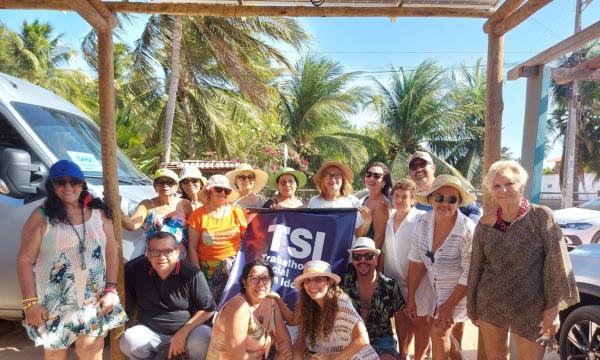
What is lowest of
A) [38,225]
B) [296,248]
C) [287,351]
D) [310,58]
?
[287,351]

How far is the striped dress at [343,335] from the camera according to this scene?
377 cm

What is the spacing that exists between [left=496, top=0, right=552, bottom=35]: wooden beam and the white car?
8.37m

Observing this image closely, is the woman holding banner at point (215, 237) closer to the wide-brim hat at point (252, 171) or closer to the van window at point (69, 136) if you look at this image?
the wide-brim hat at point (252, 171)

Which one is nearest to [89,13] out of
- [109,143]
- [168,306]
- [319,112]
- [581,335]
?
[109,143]

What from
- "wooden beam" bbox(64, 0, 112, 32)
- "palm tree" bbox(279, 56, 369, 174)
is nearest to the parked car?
"wooden beam" bbox(64, 0, 112, 32)

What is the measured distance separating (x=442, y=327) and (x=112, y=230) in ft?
8.71

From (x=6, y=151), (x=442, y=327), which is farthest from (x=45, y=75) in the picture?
(x=442, y=327)

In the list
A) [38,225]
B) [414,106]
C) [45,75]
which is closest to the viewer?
[38,225]

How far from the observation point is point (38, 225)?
355 centimetres

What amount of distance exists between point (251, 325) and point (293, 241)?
96 cm

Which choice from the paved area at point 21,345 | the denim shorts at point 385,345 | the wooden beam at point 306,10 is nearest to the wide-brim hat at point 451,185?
the denim shorts at point 385,345

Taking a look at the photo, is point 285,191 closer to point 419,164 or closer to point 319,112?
point 419,164

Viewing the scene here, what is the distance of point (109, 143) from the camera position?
428cm

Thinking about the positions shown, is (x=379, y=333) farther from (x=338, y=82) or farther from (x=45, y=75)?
(x=45, y=75)
